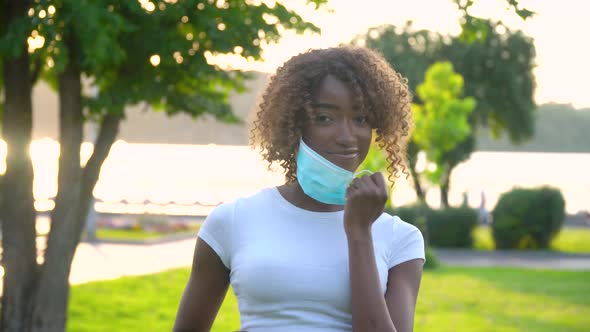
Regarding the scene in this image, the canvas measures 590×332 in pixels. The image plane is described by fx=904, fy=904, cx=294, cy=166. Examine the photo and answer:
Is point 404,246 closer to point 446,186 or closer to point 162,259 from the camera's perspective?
point 162,259

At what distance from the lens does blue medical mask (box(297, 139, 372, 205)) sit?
2.14 meters

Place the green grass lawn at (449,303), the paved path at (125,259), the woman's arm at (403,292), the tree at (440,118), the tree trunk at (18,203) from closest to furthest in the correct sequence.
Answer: the woman's arm at (403,292), the tree trunk at (18,203), the green grass lawn at (449,303), the paved path at (125,259), the tree at (440,118)

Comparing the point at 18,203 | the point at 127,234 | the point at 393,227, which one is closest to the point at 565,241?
the point at 127,234

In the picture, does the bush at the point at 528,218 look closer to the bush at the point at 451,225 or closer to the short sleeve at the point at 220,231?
the bush at the point at 451,225

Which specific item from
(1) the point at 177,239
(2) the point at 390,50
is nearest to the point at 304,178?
(1) the point at 177,239

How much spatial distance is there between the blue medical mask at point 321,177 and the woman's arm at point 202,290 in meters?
0.30

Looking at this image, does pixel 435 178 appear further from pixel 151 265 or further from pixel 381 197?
pixel 381 197

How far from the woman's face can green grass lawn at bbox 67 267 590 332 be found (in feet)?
27.7

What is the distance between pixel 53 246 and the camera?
294 inches

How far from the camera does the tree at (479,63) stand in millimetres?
42875

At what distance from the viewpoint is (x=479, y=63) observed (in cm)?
4466

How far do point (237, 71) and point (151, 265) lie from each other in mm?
11715

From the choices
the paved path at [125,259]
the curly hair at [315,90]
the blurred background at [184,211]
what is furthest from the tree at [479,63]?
the curly hair at [315,90]

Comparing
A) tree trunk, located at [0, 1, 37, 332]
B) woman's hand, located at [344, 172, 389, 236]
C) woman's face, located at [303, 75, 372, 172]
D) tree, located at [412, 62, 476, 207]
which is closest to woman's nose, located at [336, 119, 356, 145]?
woman's face, located at [303, 75, 372, 172]
